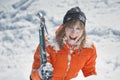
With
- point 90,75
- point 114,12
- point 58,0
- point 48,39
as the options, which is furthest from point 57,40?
point 58,0

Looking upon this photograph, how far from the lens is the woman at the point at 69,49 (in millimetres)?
4102

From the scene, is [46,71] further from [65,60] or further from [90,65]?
[90,65]

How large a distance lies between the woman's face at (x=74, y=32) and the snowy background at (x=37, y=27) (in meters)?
3.23

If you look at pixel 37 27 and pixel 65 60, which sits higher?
pixel 65 60

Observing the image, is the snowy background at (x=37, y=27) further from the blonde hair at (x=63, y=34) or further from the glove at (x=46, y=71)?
the glove at (x=46, y=71)

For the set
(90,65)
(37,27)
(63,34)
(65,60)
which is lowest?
(37,27)

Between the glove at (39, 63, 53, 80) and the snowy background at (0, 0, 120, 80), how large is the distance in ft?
11.2

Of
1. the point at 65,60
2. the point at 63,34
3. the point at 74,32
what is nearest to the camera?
the point at 74,32

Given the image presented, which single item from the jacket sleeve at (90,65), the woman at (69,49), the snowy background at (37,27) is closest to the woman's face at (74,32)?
the woman at (69,49)

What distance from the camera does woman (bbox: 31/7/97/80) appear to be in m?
4.10

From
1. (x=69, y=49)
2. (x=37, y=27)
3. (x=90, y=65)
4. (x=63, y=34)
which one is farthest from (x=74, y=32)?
(x=37, y=27)

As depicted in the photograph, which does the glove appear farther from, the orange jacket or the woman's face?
the woman's face

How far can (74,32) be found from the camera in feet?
13.2

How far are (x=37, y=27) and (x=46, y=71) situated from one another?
19.1ft
